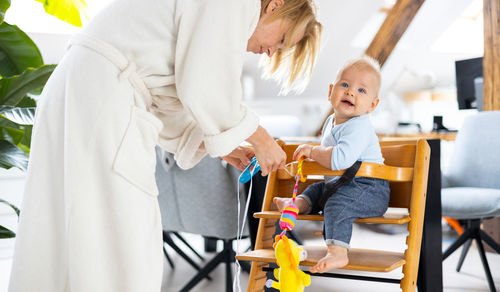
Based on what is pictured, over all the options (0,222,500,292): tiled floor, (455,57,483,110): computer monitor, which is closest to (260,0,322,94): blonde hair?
(0,222,500,292): tiled floor

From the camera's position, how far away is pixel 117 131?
100cm

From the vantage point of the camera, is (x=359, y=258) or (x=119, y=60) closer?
(x=119, y=60)

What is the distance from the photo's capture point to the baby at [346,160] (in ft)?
4.76

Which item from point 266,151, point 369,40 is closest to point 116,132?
point 266,151

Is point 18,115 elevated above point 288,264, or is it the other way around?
point 18,115

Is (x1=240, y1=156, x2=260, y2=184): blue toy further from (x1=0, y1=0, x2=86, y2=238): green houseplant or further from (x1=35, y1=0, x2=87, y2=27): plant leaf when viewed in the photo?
(x1=35, y1=0, x2=87, y2=27): plant leaf

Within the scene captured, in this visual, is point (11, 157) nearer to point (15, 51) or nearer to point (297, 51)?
point (15, 51)

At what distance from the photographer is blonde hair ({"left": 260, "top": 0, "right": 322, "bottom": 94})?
1.17m

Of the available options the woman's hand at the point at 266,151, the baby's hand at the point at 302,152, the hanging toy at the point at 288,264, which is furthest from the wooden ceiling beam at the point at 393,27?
the woman's hand at the point at 266,151

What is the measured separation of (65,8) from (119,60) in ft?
5.47

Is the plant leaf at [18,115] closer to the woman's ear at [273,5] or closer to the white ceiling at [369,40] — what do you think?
the woman's ear at [273,5]

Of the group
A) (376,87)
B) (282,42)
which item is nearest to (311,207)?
(376,87)

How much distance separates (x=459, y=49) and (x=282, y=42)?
5750mm

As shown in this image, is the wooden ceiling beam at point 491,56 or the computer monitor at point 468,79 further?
the computer monitor at point 468,79
